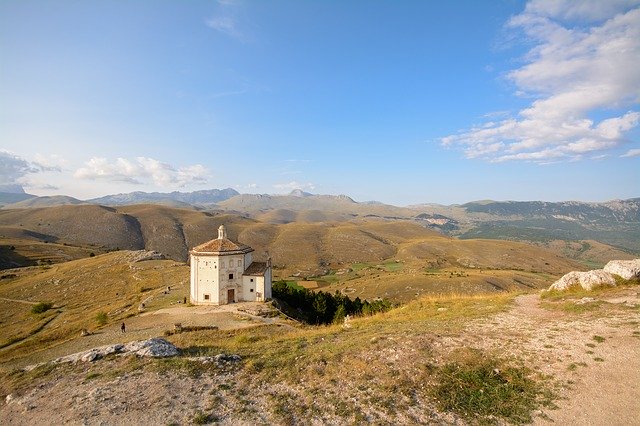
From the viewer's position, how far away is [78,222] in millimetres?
193500

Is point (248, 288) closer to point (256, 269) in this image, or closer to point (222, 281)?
point (256, 269)

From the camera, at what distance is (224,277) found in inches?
1746

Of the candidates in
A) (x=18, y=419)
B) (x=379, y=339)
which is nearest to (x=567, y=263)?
(x=379, y=339)

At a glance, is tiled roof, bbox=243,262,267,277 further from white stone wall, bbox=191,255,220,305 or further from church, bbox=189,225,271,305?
white stone wall, bbox=191,255,220,305

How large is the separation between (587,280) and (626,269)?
2520mm

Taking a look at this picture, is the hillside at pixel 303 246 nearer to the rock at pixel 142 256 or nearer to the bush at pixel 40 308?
the rock at pixel 142 256

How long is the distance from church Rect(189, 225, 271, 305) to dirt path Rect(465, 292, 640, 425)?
105 feet

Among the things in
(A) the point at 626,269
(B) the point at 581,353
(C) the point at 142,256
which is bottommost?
(C) the point at 142,256

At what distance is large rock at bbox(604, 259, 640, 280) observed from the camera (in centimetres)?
2212

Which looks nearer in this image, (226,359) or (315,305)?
(226,359)

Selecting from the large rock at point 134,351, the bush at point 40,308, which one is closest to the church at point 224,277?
the bush at point 40,308

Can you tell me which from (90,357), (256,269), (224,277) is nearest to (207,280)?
(224,277)

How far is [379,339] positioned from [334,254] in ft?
491

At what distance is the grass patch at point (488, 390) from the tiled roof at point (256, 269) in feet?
112
